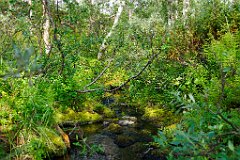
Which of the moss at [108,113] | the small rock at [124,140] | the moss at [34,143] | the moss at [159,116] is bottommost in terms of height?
the moss at [108,113]

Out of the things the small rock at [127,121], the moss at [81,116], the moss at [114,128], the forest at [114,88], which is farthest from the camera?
the small rock at [127,121]

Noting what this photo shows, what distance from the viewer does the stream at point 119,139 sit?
273 inches

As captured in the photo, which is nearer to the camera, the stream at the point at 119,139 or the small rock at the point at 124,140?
the stream at the point at 119,139

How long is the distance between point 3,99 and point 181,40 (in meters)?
5.62

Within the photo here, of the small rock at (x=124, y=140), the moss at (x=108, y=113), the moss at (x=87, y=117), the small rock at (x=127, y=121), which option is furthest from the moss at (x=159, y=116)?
the moss at (x=87, y=117)

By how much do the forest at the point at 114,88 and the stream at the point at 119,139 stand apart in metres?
0.02

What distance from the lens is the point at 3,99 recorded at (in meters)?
5.48

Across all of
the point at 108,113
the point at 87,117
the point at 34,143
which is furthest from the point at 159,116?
the point at 34,143

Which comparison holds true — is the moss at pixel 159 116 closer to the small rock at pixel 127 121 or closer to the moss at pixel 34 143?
the small rock at pixel 127 121

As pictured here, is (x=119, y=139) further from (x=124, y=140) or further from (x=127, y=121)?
(x=127, y=121)

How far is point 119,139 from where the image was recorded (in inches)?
324

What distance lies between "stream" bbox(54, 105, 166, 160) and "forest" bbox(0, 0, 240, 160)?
2 centimetres

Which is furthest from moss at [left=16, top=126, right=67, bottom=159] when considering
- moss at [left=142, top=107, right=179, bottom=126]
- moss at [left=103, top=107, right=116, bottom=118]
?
moss at [left=103, top=107, right=116, bottom=118]

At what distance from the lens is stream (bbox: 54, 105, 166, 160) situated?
6.93 meters
